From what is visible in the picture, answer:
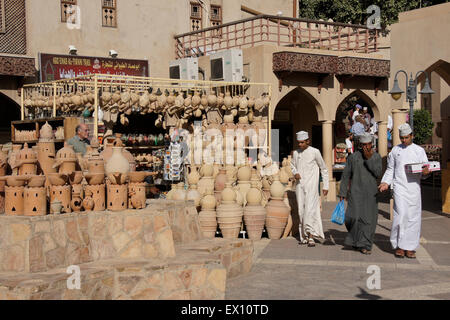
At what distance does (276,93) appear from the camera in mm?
16062

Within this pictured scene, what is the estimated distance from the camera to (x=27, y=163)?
6680mm

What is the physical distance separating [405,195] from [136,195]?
11.9 ft

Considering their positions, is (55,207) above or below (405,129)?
below

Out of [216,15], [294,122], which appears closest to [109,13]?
[216,15]

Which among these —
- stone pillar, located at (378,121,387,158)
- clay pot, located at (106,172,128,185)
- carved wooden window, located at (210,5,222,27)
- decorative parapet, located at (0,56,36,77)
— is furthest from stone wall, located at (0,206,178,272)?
carved wooden window, located at (210,5,222,27)

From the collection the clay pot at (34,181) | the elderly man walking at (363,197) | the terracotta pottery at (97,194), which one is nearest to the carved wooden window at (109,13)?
the elderly man walking at (363,197)

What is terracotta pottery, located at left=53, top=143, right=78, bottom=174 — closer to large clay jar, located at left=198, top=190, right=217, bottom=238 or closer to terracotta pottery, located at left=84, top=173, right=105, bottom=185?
terracotta pottery, located at left=84, top=173, right=105, bottom=185

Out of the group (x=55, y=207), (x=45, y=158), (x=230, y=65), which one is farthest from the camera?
(x=230, y=65)

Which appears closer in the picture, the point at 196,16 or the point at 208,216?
the point at 208,216

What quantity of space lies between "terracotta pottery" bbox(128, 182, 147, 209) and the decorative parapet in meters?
9.86

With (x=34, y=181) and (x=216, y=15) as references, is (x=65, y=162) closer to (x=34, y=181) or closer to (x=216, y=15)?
(x=34, y=181)
